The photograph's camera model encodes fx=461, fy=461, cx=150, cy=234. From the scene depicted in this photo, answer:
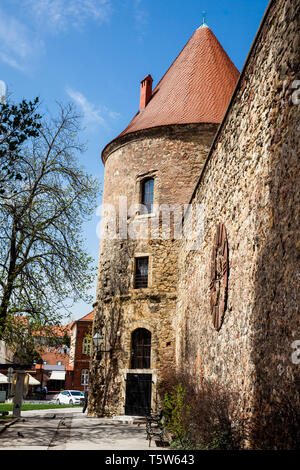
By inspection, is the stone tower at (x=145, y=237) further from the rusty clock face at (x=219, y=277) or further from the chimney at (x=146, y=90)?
the rusty clock face at (x=219, y=277)

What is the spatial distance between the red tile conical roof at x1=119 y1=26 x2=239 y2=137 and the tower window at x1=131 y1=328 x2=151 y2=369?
7590 millimetres

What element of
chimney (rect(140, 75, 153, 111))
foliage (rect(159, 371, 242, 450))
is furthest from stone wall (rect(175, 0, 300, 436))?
chimney (rect(140, 75, 153, 111))

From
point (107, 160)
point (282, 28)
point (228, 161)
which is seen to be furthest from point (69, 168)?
point (282, 28)

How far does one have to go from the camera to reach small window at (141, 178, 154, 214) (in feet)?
55.5

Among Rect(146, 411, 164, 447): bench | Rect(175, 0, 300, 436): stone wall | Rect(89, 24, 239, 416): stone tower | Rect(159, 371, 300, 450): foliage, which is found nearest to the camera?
Rect(159, 371, 300, 450): foliage

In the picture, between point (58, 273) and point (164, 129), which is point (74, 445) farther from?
point (164, 129)

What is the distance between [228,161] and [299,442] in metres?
4.89

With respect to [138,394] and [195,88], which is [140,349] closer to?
[138,394]

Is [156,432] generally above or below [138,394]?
below

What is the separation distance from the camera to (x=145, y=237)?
1652cm

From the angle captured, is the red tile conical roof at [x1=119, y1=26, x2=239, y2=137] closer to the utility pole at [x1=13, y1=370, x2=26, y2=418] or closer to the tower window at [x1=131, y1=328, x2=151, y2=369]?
the tower window at [x1=131, y1=328, x2=151, y2=369]

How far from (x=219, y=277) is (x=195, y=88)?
41.3 feet

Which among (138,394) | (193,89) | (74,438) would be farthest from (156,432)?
(193,89)

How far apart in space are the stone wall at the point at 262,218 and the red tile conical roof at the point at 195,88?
9.06 metres
